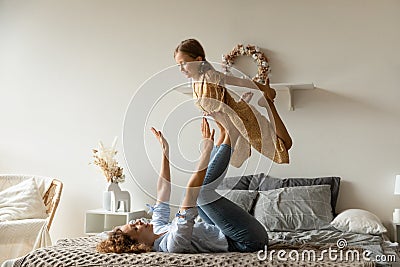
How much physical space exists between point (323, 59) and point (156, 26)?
1489 mm

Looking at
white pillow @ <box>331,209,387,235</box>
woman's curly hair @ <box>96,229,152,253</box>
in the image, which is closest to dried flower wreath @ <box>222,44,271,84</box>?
white pillow @ <box>331,209,387,235</box>

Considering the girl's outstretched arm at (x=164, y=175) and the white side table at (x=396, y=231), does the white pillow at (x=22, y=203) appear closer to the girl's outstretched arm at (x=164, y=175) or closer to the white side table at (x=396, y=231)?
the girl's outstretched arm at (x=164, y=175)

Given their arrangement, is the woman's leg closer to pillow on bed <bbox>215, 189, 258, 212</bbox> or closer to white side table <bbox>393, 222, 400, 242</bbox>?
pillow on bed <bbox>215, 189, 258, 212</bbox>

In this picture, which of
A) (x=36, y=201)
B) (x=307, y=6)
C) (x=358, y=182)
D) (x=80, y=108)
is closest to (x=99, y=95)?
(x=80, y=108)

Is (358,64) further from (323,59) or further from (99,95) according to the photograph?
Result: (99,95)

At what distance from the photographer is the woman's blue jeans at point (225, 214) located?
280 centimetres

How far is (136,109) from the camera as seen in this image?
491 cm

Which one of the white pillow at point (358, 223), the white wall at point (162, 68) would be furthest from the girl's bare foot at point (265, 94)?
the white wall at point (162, 68)

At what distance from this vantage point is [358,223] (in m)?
3.82

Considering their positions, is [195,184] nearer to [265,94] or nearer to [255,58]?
[265,94]

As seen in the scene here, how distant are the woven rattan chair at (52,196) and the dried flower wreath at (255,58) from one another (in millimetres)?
1725

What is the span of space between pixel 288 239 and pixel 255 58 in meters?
1.73

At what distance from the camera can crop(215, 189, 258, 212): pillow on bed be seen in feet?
13.7

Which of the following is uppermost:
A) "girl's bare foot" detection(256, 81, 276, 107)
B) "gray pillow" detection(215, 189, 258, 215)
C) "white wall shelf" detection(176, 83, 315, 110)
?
"white wall shelf" detection(176, 83, 315, 110)
